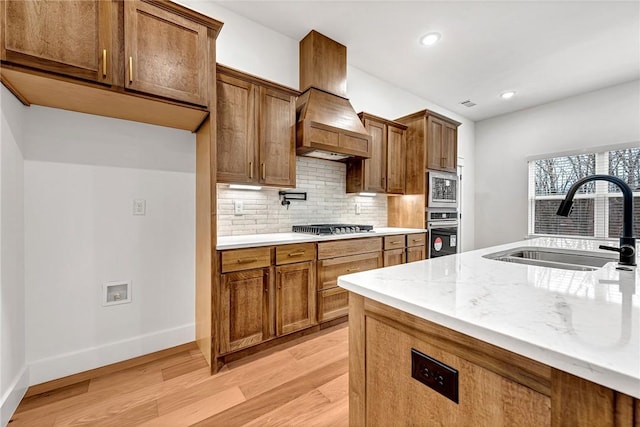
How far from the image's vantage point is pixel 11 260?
159 cm

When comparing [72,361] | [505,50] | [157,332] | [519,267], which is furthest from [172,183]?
[505,50]

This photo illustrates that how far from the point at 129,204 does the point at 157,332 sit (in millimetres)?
1062

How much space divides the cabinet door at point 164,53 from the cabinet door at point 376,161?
207 cm

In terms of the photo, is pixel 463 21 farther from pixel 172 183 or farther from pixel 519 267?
pixel 172 183

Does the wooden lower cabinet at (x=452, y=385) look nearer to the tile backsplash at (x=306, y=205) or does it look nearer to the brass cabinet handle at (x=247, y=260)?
the brass cabinet handle at (x=247, y=260)

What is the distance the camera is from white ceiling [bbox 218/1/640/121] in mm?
2525

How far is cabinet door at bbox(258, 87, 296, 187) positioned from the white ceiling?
88cm

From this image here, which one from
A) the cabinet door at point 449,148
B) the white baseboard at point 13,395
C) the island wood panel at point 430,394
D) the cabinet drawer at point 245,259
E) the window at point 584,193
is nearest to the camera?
the island wood panel at point 430,394

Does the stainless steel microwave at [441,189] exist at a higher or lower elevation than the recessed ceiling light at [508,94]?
lower

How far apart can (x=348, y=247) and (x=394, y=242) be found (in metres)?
0.76

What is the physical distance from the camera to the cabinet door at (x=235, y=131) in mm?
2207

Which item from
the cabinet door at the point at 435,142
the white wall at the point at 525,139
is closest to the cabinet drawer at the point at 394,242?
the cabinet door at the point at 435,142

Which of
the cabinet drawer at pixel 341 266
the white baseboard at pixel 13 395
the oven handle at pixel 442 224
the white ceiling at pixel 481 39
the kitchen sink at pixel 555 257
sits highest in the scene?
the white ceiling at pixel 481 39

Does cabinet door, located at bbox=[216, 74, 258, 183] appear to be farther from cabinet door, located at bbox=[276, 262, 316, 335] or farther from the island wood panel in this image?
the island wood panel
